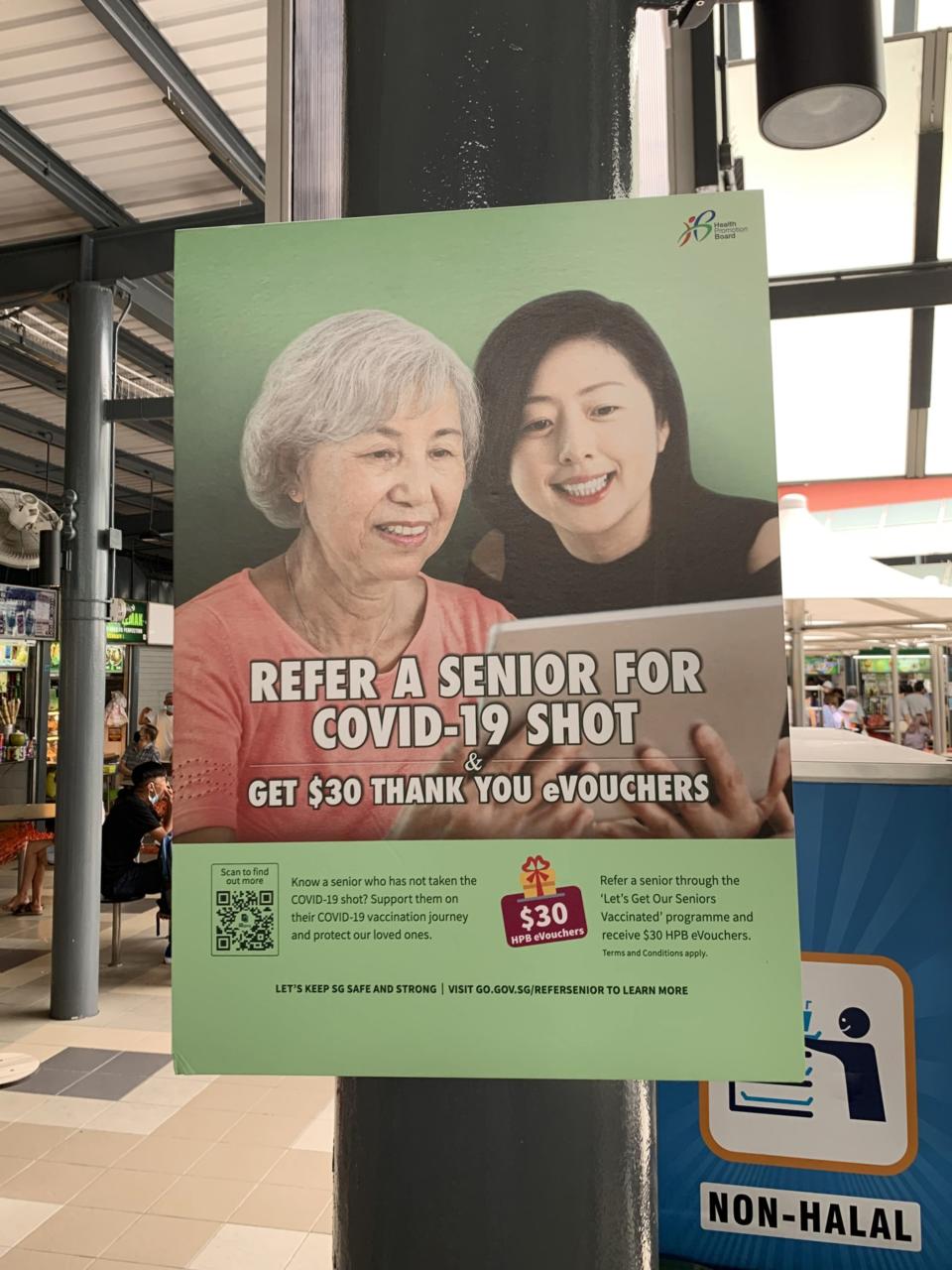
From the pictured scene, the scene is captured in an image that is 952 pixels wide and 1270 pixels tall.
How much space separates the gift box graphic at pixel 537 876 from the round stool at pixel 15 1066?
202 inches

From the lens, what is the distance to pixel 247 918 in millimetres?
701

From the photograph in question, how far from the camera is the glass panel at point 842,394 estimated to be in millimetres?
6191

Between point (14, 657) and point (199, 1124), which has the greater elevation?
point (14, 657)

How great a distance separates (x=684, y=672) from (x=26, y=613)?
1084 centimetres

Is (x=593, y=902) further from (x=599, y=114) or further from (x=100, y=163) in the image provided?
(x=100, y=163)

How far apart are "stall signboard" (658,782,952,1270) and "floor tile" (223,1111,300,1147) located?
3595mm

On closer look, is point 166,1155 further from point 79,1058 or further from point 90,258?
point 90,258

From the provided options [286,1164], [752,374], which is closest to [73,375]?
[286,1164]

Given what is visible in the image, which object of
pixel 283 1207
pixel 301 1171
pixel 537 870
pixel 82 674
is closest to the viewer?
pixel 537 870

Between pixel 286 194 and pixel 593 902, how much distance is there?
0.66m

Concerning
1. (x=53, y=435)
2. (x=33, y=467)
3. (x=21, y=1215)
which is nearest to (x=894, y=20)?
(x=21, y=1215)

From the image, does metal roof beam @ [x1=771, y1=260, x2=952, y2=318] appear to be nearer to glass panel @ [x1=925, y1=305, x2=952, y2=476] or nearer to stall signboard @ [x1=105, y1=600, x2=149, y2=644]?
glass panel @ [x1=925, y1=305, x2=952, y2=476]

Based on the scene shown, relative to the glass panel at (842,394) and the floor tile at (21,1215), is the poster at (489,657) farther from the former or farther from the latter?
the glass panel at (842,394)

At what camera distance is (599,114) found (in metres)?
0.81
